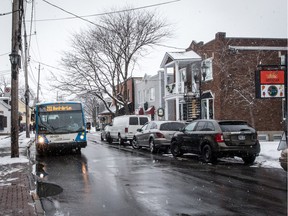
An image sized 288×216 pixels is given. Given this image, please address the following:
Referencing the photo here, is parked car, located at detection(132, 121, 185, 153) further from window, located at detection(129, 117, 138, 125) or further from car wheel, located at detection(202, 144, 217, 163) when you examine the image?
window, located at detection(129, 117, 138, 125)

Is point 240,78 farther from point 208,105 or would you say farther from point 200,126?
point 200,126

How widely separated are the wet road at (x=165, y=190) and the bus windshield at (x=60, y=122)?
15.9 feet

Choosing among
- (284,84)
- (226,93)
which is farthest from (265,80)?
(226,93)

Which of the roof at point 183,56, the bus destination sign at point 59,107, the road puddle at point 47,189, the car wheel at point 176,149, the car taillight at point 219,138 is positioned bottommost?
the road puddle at point 47,189

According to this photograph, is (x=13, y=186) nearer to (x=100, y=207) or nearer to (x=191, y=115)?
(x=100, y=207)

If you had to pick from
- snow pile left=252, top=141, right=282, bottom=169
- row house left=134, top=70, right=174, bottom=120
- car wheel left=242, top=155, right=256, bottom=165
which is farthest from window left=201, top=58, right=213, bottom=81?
car wheel left=242, top=155, right=256, bottom=165

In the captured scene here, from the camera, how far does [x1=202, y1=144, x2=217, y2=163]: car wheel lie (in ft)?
44.7

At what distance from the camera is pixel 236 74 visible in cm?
2653

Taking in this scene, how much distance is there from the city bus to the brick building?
11.7 m

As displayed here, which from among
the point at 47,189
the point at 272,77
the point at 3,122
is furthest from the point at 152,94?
the point at 47,189

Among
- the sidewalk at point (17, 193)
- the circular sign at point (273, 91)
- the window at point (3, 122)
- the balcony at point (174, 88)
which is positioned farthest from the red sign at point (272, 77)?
the window at point (3, 122)

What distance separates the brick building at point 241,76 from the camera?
1037 inches

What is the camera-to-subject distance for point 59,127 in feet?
59.5

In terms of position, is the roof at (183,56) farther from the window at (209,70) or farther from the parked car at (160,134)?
the parked car at (160,134)
